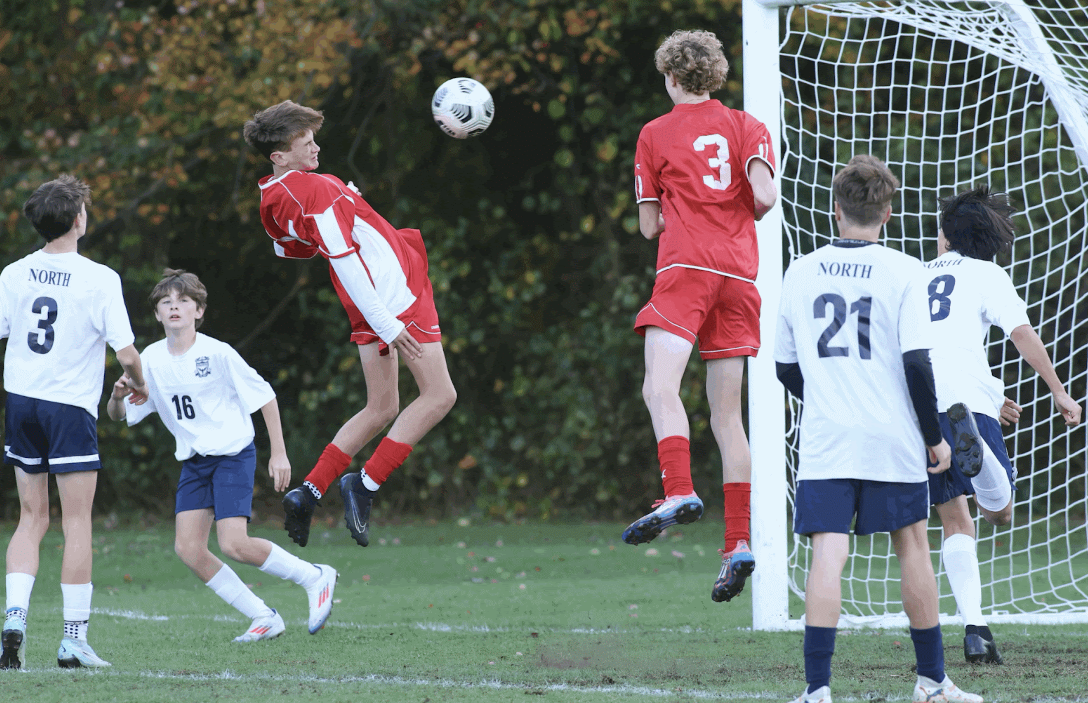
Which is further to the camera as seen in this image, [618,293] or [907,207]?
[618,293]

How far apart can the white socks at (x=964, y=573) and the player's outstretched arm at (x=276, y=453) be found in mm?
2982

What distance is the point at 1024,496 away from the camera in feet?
33.1

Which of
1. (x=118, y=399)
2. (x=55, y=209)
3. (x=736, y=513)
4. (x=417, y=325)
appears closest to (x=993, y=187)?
(x=736, y=513)

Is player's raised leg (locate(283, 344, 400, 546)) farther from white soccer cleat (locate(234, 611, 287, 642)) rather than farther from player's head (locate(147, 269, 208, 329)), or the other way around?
player's head (locate(147, 269, 208, 329))

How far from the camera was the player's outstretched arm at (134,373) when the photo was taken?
4.86 metres

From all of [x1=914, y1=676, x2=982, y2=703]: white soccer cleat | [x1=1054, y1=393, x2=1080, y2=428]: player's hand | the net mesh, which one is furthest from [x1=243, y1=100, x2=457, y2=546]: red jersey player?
the net mesh

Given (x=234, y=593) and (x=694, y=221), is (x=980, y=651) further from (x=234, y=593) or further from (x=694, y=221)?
(x=234, y=593)

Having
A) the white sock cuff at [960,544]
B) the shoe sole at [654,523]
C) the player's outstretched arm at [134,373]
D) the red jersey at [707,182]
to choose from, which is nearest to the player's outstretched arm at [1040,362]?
the white sock cuff at [960,544]

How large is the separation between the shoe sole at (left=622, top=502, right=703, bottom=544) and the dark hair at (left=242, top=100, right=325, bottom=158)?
2214 mm

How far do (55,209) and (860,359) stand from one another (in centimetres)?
331

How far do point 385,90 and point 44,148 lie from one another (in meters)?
3.35

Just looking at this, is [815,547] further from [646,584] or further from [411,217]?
[411,217]

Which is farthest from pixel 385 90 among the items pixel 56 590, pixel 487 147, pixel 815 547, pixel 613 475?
pixel 815 547

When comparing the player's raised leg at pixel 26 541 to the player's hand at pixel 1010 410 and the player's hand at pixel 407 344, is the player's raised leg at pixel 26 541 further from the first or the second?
the player's hand at pixel 1010 410
